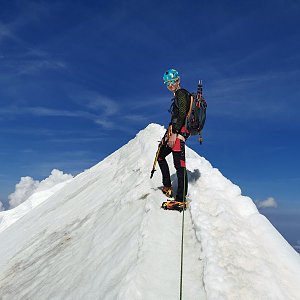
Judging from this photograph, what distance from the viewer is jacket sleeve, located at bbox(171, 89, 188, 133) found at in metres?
8.37

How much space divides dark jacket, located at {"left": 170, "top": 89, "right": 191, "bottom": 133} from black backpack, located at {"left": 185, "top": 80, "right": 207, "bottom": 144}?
4.2 inches

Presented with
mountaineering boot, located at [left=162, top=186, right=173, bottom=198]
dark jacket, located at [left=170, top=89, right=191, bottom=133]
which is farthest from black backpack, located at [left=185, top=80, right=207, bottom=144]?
mountaineering boot, located at [left=162, top=186, right=173, bottom=198]

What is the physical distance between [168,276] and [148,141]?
345 inches

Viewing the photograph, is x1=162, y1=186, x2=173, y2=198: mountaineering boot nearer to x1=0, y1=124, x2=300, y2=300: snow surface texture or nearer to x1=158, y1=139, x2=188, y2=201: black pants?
x1=0, y1=124, x2=300, y2=300: snow surface texture

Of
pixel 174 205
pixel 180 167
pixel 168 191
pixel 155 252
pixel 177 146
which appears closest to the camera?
pixel 155 252

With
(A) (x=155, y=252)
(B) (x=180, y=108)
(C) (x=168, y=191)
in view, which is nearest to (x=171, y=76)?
(B) (x=180, y=108)

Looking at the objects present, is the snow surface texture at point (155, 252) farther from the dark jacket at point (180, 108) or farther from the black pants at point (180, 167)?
the dark jacket at point (180, 108)

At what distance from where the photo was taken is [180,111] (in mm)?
8391

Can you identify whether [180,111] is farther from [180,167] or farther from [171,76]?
[180,167]

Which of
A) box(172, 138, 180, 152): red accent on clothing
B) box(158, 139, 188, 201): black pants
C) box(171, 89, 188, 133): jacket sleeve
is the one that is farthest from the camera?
box(172, 138, 180, 152): red accent on clothing

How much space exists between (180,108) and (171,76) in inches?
32.5

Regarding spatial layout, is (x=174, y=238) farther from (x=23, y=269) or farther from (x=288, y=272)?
(x=23, y=269)

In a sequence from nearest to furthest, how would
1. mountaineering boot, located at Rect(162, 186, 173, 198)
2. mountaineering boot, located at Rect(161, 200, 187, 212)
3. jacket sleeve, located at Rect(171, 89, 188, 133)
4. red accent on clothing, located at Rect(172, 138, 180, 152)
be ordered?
1. mountaineering boot, located at Rect(161, 200, 187, 212)
2. jacket sleeve, located at Rect(171, 89, 188, 133)
3. red accent on clothing, located at Rect(172, 138, 180, 152)
4. mountaineering boot, located at Rect(162, 186, 173, 198)

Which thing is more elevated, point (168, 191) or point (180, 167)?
point (180, 167)
